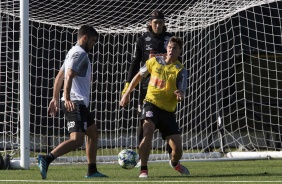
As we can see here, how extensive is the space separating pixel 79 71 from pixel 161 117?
982 millimetres

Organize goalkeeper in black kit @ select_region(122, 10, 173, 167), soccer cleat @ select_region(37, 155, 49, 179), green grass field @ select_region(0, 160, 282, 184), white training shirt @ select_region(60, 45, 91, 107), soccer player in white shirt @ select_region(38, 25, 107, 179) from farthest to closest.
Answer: goalkeeper in black kit @ select_region(122, 10, 173, 167), white training shirt @ select_region(60, 45, 91, 107), soccer player in white shirt @ select_region(38, 25, 107, 179), soccer cleat @ select_region(37, 155, 49, 179), green grass field @ select_region(0, 160, 282, 184)

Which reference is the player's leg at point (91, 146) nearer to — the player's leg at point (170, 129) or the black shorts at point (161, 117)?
the black shorts at point (161, 117)

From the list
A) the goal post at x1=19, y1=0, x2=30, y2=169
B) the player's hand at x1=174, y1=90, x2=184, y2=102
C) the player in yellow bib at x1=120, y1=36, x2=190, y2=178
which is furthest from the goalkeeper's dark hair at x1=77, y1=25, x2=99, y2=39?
the goal post at x1=19, y1=0, x2=30, y2=169

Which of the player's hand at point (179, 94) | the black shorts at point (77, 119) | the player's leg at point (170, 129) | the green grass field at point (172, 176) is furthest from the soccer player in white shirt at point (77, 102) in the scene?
the player's hand at point (179, 94)

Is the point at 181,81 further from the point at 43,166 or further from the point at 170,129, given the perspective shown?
the point at 43,166

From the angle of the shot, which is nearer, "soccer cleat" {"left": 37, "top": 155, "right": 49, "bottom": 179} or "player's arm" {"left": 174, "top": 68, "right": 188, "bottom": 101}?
"soccer cleat" {"left": 37, "top": 155, "right": 49, "bottom": 179}

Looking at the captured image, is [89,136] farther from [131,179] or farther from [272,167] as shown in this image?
[272,167]

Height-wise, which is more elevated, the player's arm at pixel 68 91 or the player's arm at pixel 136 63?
the player's arm at pixel 136 63

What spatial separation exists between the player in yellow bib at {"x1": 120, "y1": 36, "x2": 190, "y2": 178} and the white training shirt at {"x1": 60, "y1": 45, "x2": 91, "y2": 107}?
0.41 meters

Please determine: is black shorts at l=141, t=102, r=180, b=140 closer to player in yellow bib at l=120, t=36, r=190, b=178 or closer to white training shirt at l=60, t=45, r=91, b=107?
player in yellow bib at l=120, t=36, r=190, b=178

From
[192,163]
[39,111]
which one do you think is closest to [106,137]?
[39,111]

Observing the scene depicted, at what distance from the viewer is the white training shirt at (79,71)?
845 cm

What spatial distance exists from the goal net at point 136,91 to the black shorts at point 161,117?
13.1 feet

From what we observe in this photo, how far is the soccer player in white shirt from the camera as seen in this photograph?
8.33m
